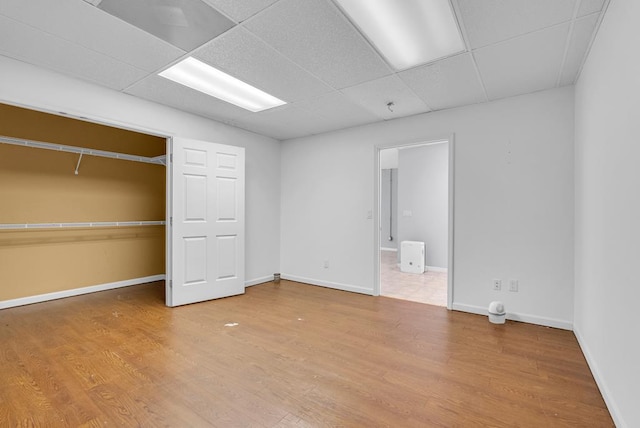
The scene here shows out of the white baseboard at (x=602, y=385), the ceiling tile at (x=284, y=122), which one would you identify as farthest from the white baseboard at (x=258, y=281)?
the white baseboard at (x=602, y=385)

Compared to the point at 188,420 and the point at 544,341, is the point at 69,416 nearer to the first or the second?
the point at 188,420

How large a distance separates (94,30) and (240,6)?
3.80 feet

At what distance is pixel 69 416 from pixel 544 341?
11.7 ft

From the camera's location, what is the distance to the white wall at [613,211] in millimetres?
1399

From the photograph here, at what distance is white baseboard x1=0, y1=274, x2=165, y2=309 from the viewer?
11.3 ft

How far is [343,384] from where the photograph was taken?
6.46 feet

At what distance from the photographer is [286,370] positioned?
2.15 m

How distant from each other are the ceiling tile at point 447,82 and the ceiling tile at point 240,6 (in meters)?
1.44

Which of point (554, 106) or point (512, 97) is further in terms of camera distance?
point (512, 97)

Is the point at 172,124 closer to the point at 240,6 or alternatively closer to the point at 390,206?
the point at 240,6

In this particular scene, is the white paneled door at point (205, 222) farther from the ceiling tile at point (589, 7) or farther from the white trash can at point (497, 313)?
the ceiling tile at point (589, 7)

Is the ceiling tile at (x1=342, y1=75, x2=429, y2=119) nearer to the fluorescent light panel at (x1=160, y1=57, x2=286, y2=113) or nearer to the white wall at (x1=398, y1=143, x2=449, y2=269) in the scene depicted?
the fluorescent light panel at (x1=160, y1=57, x2=286, y2=113)

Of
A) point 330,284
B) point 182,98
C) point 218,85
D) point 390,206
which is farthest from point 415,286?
point 390,206

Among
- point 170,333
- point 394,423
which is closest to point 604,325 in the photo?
point 394,423
